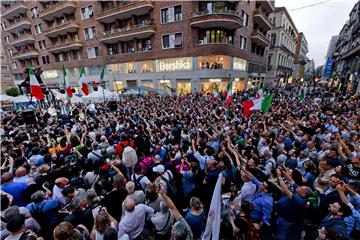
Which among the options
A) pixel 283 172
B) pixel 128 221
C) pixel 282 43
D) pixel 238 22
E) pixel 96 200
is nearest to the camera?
pixel 128 221

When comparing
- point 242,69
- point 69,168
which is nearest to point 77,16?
point 242,69

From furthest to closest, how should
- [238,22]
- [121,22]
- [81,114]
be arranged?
[121,22] < [238,22] < [81,114]

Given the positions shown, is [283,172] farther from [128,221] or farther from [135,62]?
[135,62]

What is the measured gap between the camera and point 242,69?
2539 cm

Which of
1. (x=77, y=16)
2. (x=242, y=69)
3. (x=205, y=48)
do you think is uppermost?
(x=77, y=16)

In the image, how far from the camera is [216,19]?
1891 centimetres

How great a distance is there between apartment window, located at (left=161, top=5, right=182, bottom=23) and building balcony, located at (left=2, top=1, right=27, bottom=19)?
31.8 meters

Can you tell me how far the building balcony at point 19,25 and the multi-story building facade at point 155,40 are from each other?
0.66 ft

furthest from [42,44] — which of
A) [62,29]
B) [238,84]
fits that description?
[238,84]

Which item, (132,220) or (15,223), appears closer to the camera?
(15,223)

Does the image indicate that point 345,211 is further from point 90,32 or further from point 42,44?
point 42,44

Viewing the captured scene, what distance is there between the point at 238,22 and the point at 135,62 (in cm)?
1486

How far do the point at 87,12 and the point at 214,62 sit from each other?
22.0m

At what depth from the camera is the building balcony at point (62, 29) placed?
28625 mm
